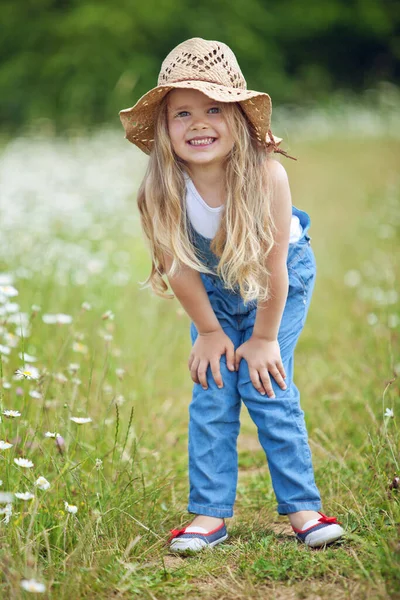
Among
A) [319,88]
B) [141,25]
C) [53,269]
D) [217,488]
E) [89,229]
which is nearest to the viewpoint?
[217,488]

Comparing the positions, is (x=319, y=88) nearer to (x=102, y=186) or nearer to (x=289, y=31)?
(x=289, y=31)

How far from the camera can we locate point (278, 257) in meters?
2.23

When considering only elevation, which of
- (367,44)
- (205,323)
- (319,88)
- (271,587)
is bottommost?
(271,587)

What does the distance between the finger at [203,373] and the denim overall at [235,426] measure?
2 centimetres

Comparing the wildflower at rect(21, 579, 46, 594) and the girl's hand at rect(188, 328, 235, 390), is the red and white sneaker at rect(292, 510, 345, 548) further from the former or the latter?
the wildflower at rect(21, 579, 46, 594)

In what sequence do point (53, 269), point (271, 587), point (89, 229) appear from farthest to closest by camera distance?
1. point (89, 229)
2. point (53, 269)
3. point (271, 587)

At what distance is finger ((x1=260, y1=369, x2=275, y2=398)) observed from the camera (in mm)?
2242

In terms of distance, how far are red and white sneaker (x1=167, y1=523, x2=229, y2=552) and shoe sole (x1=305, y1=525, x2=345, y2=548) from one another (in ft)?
0.90

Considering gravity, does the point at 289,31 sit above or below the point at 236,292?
above

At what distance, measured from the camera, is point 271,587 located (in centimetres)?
189

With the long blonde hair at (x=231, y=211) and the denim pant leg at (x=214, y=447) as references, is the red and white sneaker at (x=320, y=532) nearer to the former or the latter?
the denim pant leg at (x=214, y=447)

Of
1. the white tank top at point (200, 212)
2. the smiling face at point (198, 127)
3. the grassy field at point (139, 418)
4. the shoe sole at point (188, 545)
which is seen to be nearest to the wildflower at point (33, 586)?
the grassy field at point (139, 418)

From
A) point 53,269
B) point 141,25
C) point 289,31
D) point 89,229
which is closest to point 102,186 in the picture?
point 89,229

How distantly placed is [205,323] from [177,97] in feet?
2.24
